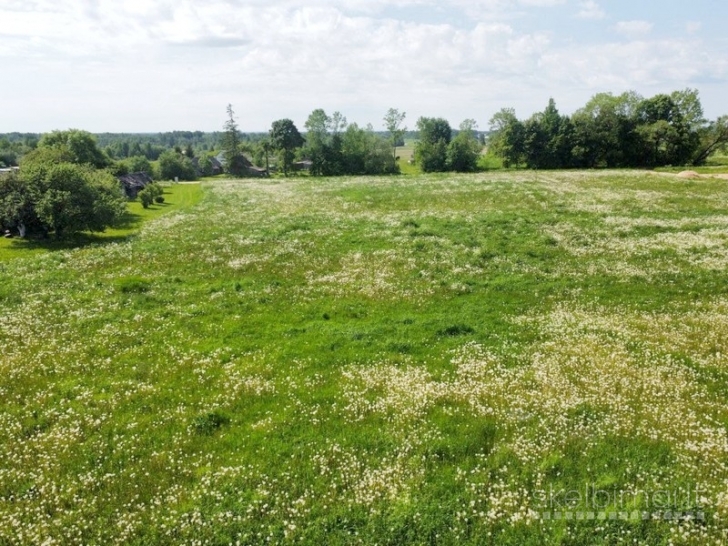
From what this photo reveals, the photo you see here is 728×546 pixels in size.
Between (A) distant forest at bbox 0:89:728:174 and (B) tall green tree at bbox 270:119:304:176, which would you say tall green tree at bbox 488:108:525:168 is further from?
(B) tall green tree at bbox 270:119:304:176

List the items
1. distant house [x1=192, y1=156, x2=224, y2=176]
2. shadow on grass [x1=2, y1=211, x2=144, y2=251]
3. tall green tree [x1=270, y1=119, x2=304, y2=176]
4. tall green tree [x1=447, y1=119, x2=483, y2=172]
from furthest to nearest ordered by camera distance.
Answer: distant house [x1=192, y1=156, x2=224, y2=176] → tall green tree [x1=270, y1=119, x2=304, y2=176] → tall green tree [x1=447, y1=119, x2=483, y2=172] → shadow on grass [x1=2, y1=211, x2=144, y2=251]

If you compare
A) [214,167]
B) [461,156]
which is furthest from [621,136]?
[214,167]

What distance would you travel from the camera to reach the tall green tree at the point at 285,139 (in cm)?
10838

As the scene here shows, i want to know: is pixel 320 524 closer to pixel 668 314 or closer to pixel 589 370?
pixel 589 370

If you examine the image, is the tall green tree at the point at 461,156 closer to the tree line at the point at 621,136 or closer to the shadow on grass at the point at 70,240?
the tree line at the point at 621,136

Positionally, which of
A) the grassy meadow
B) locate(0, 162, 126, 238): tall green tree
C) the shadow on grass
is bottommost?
the grassy meadow

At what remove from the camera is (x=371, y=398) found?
1221 centimetres

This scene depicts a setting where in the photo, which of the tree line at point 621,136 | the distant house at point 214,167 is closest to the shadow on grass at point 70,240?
Result: the tree line at point 621,136

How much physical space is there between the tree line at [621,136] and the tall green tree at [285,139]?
51.9 meters

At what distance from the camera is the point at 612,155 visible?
88.6 m

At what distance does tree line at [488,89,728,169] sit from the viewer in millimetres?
87562

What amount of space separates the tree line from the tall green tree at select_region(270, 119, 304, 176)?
51877 millimetres

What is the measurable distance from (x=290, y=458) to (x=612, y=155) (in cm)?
9940

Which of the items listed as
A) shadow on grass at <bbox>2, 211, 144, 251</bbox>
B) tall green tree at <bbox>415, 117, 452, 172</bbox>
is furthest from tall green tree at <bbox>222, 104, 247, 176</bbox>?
shadow on grass at <bbox>2, 211, 144, 251</bbox>
